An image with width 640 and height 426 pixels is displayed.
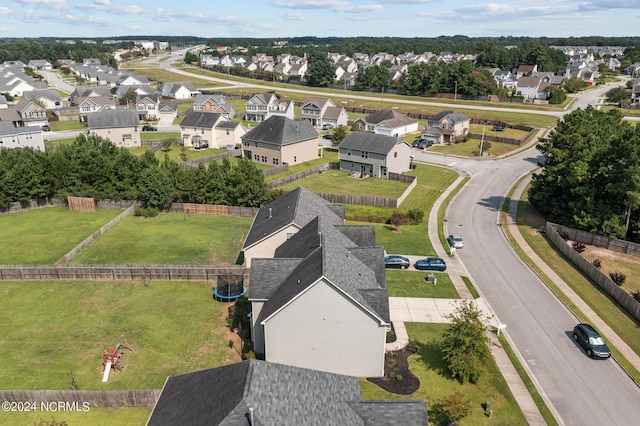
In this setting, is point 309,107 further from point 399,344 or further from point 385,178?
point 399,344

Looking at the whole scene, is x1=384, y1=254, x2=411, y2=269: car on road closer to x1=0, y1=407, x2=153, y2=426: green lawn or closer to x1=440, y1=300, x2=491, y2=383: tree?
x1=440, y1=300, x2=491, y2=383: tree

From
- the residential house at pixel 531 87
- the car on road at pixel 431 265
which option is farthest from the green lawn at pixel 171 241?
the residential house at pixel 531 87

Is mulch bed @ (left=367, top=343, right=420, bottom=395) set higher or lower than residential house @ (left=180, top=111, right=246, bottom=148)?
lower

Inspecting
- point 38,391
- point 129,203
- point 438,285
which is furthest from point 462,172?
point 38,391

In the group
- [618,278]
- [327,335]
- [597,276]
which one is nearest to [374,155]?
[597,276]

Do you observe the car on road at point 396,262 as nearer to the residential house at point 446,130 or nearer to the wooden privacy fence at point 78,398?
the wooden privacy fence at point 78,398

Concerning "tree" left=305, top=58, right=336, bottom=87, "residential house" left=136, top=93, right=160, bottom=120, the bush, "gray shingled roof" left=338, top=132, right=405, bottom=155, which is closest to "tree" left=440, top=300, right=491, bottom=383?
the bush

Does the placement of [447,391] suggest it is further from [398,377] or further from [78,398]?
[78,398]
